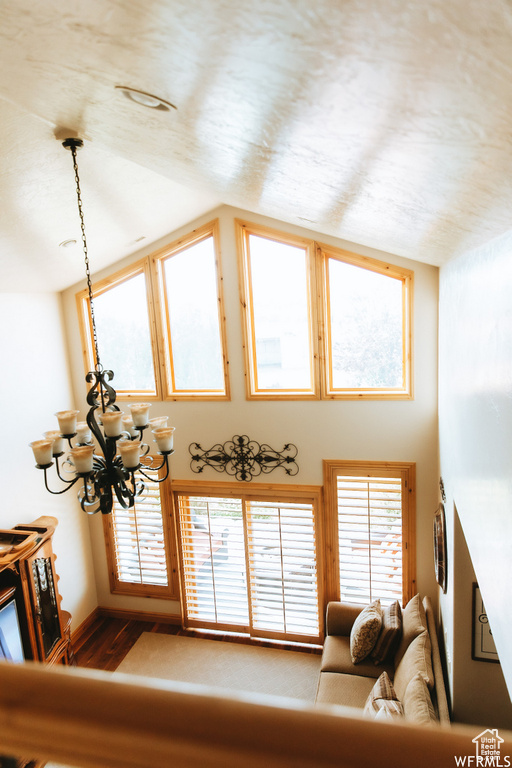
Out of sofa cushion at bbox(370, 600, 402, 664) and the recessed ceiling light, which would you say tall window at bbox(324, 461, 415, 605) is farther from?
the recessed ceiling light

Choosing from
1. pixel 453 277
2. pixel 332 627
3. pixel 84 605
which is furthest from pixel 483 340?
pixel 84 605

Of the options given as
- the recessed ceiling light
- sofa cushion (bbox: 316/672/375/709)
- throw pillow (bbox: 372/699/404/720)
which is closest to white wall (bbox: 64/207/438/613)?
sofa cushion (bbox: 316/672/375/709)

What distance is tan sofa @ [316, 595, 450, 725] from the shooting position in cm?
307

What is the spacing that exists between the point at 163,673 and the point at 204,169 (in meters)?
4.49

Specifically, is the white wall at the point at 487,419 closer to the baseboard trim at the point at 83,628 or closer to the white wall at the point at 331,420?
the white wall at the point at 331,420

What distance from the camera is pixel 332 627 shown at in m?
4.61

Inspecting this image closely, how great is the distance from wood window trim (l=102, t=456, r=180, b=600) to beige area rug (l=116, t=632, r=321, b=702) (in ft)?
1.49

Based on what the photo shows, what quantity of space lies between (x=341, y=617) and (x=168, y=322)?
10.8 feet

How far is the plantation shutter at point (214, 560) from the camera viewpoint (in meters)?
5.08

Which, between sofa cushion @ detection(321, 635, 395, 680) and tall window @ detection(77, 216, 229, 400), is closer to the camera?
sofa cushion @ detection(321, 635, 395, 680)

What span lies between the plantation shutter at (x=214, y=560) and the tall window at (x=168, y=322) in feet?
3.98

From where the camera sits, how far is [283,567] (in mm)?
4934

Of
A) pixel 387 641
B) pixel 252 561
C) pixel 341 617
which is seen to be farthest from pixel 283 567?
pixel 387 641

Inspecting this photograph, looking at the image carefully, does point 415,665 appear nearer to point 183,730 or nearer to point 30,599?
point 30,599
